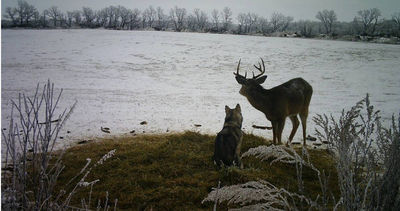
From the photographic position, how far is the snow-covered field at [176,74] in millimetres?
6242

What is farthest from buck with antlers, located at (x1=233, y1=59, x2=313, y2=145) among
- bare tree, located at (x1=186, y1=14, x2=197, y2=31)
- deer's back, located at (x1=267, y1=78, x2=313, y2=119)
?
bare tree, located at (x1=186, y1=14, x2=197, y2=31)

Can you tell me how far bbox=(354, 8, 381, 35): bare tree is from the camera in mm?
6415

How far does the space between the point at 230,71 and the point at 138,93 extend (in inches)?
121

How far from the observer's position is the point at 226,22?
9211 mm

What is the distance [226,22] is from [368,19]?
3960 mm

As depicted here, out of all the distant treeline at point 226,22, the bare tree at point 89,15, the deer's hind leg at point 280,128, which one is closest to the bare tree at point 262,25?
the distant treeline at point 226,22

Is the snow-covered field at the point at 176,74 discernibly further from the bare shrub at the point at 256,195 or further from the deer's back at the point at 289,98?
the bare shrub at the point at 256,195

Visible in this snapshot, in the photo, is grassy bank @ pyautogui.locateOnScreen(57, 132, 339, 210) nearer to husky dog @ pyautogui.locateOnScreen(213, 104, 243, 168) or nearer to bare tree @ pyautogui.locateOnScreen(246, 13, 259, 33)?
husky dog @ pyautogui.locateOnScreen(213, 104, 243, 168)

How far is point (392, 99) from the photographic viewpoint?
7.01 metres

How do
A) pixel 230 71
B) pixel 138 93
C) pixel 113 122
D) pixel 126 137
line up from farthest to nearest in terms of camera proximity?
1. pixel 230 71
2. pixel 138 93
3. pixel 113 122
4. pixel 126 137

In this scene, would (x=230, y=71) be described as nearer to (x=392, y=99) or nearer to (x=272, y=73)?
(x=272, y=73)

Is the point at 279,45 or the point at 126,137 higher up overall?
the point at 279,45

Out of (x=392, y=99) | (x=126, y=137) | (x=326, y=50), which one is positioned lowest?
(x=126, y=137)

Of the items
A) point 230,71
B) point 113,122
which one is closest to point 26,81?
point 113,122
